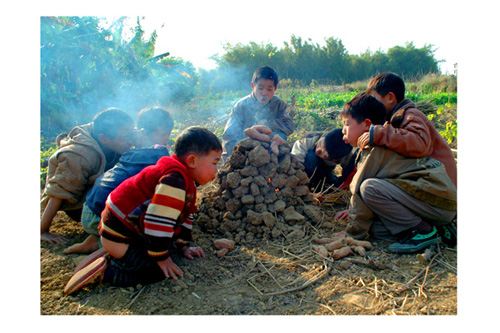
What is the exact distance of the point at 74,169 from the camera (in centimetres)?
304

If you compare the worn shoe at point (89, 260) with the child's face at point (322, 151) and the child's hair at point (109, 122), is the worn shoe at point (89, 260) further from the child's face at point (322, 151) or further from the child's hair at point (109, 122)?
the child's face at point (322, 151)

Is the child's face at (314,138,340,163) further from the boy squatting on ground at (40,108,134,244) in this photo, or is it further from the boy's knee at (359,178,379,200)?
the boy squatting on ground at (40,108,134,244)

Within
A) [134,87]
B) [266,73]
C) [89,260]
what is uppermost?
[134,87]

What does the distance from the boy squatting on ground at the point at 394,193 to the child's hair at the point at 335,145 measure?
0.78m

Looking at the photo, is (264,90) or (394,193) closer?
(394,193)

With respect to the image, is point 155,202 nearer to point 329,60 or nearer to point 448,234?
point 448,234

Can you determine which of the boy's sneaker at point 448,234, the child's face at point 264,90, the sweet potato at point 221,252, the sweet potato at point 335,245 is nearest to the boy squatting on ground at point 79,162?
the sweet potato at point 221,252

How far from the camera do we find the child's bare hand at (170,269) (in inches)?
90.0

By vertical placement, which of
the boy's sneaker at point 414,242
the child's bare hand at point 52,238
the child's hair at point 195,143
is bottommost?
the child's bare hand at point 52,238

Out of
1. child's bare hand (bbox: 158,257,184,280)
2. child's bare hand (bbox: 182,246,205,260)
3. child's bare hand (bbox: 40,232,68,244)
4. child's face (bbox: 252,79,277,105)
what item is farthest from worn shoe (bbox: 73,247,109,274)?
child's face (bbox: 252,79,277,105)

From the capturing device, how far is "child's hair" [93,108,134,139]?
3180 mm

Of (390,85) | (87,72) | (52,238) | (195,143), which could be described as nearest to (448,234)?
(390,85)

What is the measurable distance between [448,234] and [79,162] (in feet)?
11.4

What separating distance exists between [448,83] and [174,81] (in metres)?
11.9
